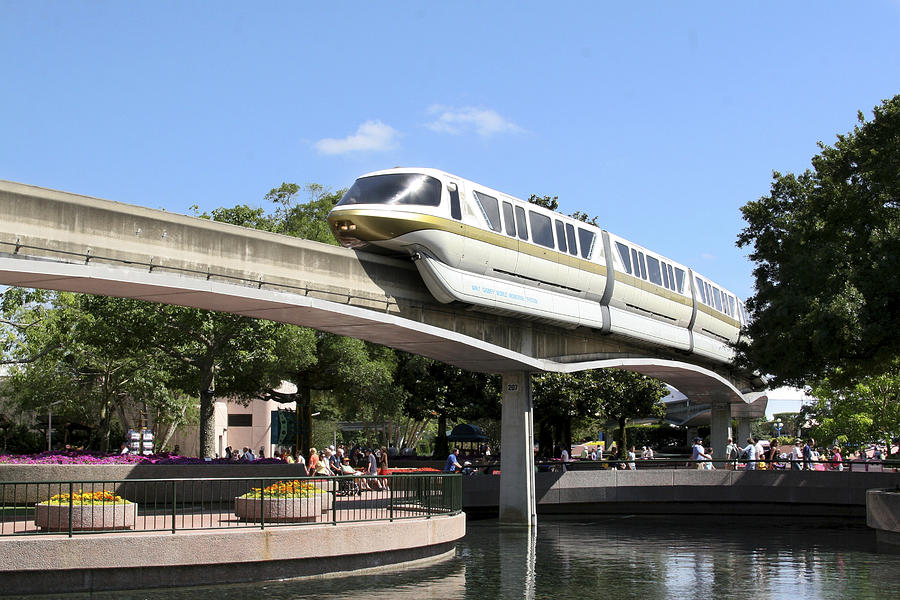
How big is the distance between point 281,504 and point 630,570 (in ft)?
24.0

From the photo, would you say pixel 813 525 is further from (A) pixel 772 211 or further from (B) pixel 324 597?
(B) pixel 324 597

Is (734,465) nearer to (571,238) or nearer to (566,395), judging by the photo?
(566,395)

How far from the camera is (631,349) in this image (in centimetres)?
3716

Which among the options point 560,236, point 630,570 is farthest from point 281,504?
point 560,236

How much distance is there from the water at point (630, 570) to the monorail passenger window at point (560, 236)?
8432mm

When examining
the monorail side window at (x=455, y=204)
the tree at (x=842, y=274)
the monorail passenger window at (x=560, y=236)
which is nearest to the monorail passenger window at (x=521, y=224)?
the monorail passenger window at (x=560, y=236)

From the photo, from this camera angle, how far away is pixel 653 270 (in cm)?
3703

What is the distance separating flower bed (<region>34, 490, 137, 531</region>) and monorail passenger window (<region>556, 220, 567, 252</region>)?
55.5ft

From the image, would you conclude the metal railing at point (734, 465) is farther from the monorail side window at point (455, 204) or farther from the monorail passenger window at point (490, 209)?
the monorail side window at point (455, 204)

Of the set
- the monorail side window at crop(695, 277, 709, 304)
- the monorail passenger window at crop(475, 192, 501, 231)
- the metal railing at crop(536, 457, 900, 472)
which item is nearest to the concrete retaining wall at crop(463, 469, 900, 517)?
the metal railing at crop(536, 457, 900, 472)

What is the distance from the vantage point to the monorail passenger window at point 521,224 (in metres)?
28.5

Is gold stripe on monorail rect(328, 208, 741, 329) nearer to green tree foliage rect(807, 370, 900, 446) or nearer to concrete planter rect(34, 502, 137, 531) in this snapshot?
concrete planter rect(34, 502, 137, 531)

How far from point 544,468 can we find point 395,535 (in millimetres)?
20594

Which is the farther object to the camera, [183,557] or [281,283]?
[281,283]
